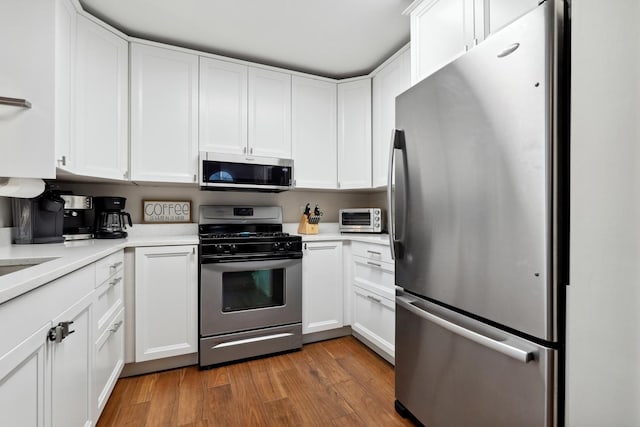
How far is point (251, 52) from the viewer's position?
7.91 feet

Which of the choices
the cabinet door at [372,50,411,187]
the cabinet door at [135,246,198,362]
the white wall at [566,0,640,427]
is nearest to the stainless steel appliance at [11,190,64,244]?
the cabinet door at [135,246,198,362]

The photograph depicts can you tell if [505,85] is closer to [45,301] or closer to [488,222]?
[488,222]

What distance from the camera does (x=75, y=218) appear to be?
1987mm

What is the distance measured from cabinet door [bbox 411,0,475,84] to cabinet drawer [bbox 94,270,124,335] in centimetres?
197

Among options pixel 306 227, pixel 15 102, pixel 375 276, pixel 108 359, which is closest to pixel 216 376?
pixel 108 359

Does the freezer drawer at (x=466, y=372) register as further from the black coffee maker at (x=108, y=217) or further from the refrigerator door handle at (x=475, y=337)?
the black coffee maker at (x=108, y=217)

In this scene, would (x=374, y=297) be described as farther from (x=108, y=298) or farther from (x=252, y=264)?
(x=108, y=298)

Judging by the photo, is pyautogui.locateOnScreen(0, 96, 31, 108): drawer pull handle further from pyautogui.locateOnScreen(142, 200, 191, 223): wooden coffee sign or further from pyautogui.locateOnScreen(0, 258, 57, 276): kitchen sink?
pyautogui.locateOnScreen(142, 200, 191, 223): wooden coffee sign

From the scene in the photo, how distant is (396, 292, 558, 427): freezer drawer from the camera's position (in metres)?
0.94

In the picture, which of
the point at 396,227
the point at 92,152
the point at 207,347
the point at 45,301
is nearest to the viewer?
the point at 45,301

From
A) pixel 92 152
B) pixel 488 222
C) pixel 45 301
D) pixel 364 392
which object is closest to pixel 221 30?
pixel 92 152

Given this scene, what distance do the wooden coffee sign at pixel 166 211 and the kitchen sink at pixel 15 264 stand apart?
4.34 ft

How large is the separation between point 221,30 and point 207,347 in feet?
7.23

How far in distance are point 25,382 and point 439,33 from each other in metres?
2.07
